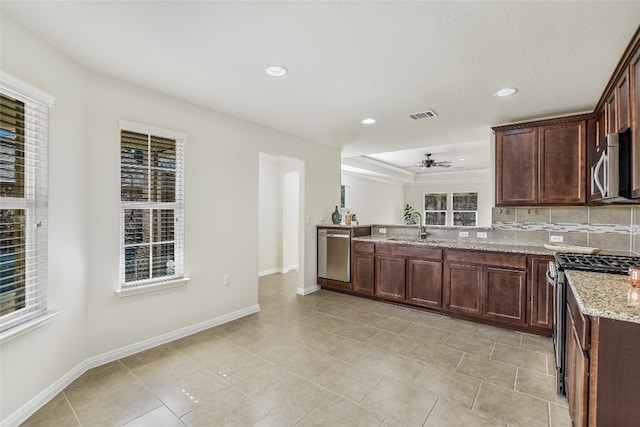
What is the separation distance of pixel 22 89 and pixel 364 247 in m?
3.92

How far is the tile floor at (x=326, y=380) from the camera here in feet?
6.42

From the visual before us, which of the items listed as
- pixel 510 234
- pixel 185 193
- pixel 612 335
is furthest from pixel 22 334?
pixel 510 234

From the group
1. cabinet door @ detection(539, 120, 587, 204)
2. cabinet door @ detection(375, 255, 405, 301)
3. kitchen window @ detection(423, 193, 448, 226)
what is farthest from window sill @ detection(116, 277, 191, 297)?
kitchen window @ detection(423, 193, 448, 226)

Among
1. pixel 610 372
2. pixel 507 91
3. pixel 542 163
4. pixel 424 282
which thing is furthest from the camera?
pixel 424 282

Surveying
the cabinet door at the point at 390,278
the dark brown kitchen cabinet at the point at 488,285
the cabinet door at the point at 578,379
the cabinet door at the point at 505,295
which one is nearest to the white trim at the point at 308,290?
the cabinet door at the point at 390,278

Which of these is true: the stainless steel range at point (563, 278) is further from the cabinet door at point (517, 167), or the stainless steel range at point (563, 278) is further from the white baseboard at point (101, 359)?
the white baseboard at point (101, 359)

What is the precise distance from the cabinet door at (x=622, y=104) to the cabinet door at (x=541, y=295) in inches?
58.3

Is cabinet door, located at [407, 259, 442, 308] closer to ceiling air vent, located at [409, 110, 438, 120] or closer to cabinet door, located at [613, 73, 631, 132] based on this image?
ceiling air vent, located at [409, 110, 438, 120]

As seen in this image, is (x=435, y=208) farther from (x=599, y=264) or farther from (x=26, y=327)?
(x=26, y=327)

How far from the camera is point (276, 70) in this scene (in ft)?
8.05

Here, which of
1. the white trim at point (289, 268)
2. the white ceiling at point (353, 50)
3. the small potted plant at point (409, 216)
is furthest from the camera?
the small potted plant at point (409, 216)

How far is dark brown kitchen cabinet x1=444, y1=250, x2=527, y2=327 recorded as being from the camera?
3.35 m

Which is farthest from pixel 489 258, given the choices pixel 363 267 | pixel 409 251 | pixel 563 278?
pixel 363 267

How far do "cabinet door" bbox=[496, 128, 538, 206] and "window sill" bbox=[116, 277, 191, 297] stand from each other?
373cm
